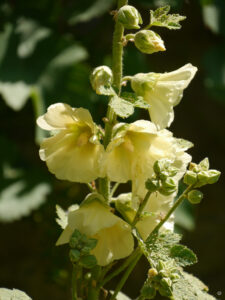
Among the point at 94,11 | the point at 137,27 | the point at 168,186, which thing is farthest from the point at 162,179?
the point at 94,11

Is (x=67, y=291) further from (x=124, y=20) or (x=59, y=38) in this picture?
(x=124, y=20)

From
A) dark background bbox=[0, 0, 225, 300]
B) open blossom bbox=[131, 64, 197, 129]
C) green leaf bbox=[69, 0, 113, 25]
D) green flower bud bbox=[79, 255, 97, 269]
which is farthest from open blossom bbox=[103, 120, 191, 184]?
green leaf bbox=[69, 0, 113, 25]

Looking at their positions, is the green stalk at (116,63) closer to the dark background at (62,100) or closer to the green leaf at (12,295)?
the green leaf at (12,295)

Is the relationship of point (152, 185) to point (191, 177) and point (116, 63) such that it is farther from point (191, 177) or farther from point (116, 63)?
point (116, 63)

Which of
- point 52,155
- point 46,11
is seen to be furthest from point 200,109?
point 52,155

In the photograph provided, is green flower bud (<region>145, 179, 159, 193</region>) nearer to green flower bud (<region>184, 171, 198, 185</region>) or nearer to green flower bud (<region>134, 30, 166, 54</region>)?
green flower bud (<region>184, 171, 198, 185</region>)

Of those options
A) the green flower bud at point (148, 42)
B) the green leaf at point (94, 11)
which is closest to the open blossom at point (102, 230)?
the green flower bud at point (148, 42)

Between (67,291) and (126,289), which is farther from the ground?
(67,291)
